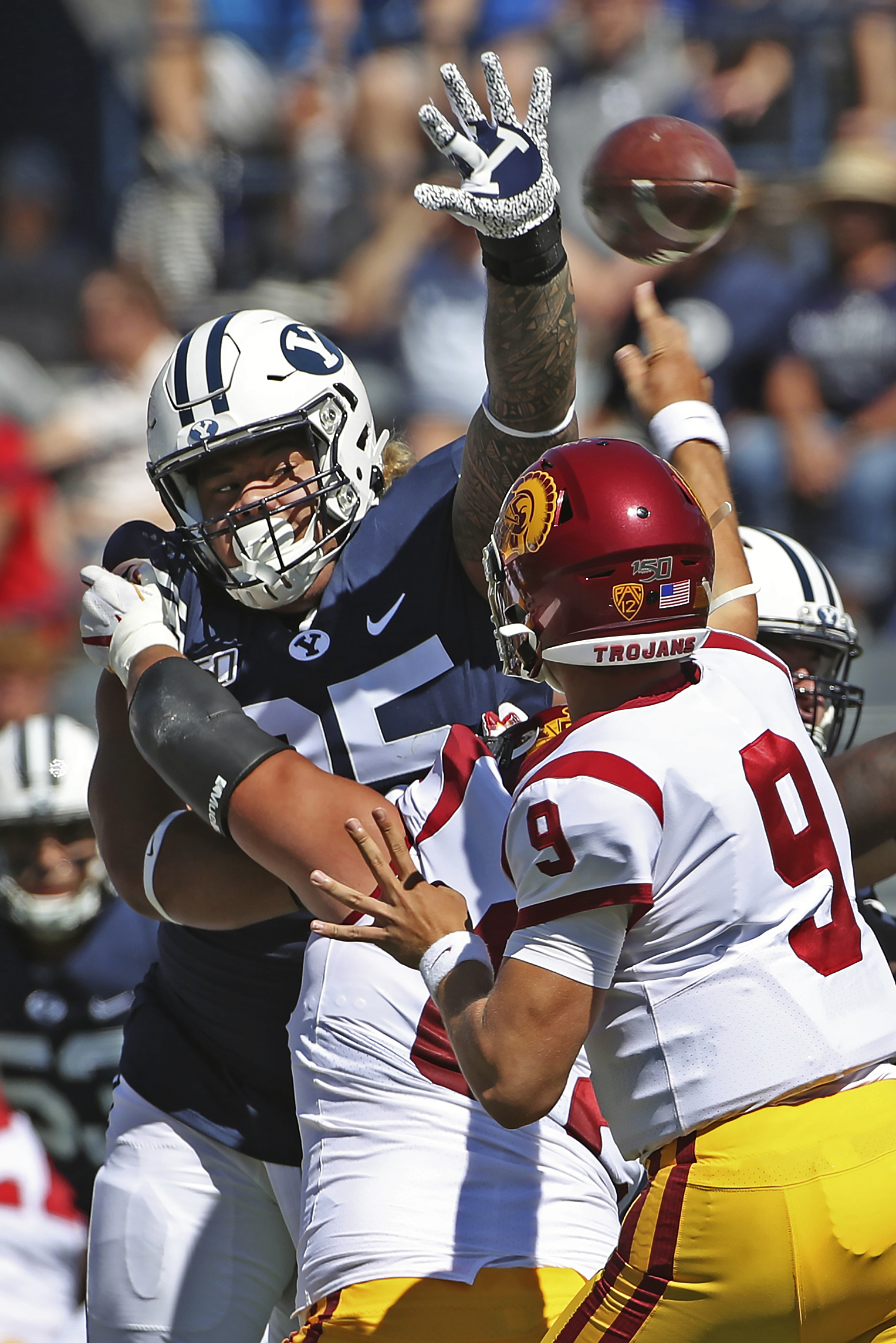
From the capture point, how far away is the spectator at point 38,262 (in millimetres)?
8117

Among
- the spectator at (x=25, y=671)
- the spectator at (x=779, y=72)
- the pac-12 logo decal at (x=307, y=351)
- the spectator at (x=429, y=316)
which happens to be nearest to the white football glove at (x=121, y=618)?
the pac-12 logo decal at (x=307, y=351)

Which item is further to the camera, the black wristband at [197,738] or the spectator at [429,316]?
the spectator at [429,316]

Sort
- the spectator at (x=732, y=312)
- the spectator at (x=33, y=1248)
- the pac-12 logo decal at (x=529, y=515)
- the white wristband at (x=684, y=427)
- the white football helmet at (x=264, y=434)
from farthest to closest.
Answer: the spectator at (x=732, y=312)
the spectator at (x=33, y=1248)
the white wristband at (x=684, y=427)
the white football helmet at (x=264, y=434)
the pac-12 logo decal at (x=529, y=515)

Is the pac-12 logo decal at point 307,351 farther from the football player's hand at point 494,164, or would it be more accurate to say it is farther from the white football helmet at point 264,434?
the football player's hand at point 494,164

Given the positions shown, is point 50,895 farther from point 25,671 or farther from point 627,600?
point 627,600

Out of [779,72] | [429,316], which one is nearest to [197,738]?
[429,316]

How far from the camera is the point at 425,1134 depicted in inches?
89.1

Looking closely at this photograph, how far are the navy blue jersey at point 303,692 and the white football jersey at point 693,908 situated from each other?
67 centimetres

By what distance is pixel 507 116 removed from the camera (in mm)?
2381

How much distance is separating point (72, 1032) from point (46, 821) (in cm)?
68

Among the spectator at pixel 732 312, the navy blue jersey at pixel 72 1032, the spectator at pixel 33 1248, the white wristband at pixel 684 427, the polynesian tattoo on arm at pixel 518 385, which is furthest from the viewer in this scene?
the spectator at pixel 732 312

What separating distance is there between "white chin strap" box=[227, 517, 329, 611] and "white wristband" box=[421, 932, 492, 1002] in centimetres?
86

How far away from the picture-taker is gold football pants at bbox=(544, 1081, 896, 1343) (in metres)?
1.90

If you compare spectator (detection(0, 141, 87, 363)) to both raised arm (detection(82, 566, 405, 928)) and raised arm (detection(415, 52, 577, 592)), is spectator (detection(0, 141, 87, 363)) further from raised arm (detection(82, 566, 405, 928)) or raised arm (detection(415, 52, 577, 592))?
raised arm (detection(415, 52, 577, 592))
